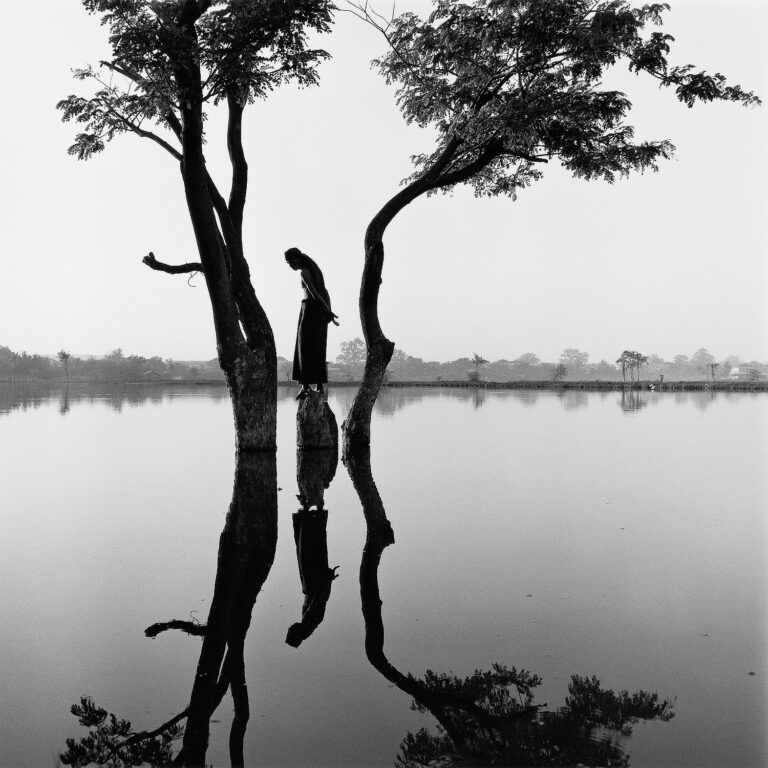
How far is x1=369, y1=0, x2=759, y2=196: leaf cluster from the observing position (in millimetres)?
9820

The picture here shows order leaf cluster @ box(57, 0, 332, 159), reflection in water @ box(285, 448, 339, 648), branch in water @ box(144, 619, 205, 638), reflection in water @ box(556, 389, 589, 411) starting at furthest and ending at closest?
reflection in water @ box(556, 389, 589, 411) → leaf cluster @ box(57, 0, 332, 159) → reflection in water @ box(285, 448, 339, 648) → branch in water @ box(144, 619, 205, 638)

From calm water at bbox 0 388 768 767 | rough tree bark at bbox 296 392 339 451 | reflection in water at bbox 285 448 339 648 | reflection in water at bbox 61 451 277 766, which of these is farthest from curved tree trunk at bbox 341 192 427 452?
reflection in water at bbox 61 451 277 766

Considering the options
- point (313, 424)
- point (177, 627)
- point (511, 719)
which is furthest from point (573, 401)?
point (511, 719)

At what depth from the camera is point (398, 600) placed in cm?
364

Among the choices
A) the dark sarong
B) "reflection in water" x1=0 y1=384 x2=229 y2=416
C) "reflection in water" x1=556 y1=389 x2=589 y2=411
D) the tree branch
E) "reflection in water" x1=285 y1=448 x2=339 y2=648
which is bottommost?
"reflection in water" x1=0 y1=384 x2=229 y2=416

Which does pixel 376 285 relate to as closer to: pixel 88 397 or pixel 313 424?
pixel 313 424

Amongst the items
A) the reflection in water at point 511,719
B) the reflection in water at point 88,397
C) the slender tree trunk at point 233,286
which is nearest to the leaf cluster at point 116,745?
the reflection in water at point 511,719

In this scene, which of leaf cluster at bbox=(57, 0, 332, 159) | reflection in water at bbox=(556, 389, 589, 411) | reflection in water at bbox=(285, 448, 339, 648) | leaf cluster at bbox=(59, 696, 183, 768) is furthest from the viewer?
reflection in water at bbox=(556, 389, 589, 411)

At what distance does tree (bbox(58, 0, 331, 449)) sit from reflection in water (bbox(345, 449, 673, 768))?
7499 millimetres

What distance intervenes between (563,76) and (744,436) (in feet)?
25.6

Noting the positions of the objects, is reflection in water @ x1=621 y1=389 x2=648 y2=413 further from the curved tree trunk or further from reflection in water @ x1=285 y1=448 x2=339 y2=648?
reflection in water @ x1=285 y1=448 x2=339 y2=648

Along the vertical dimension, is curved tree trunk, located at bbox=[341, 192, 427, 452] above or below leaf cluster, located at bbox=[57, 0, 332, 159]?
below

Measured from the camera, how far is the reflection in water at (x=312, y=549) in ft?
11.0

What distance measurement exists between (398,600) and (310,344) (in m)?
8.33
